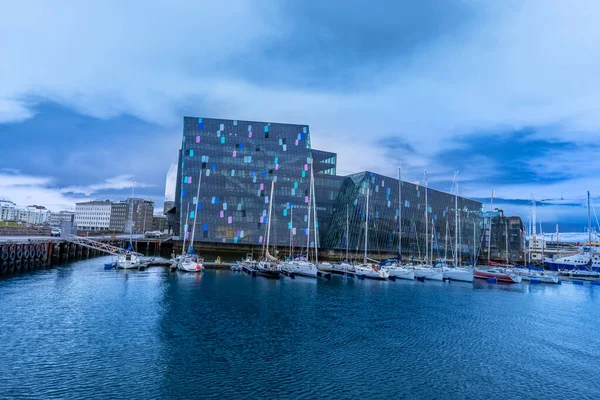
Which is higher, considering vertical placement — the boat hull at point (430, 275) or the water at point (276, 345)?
the boat hull at point (430, 275)

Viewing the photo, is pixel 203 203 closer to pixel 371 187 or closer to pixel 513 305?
pixel 371 187

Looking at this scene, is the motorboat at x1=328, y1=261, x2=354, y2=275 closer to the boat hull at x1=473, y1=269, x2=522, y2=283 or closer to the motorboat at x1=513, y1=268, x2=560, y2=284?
the boat hull at x1=473, y1=269, x2=522, y2=283

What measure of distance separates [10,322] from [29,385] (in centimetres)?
1259

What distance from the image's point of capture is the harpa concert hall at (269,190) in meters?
96.1

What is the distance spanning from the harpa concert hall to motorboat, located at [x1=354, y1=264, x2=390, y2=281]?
2362cm

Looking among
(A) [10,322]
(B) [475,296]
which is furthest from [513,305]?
(A) [10,322]

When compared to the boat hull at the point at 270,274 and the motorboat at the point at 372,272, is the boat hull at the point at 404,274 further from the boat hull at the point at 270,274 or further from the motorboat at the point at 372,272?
the boat hull at the point at 270,274

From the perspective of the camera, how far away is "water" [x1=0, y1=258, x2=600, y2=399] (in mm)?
Result: 20109

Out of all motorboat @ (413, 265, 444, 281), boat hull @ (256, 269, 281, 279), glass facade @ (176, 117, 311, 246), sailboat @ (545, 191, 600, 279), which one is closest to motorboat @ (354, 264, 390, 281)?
motorboat @ (413, 265, 444, 281)

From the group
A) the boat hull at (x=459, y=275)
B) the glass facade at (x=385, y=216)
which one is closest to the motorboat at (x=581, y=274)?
the glass facade at (x=385, y=216)

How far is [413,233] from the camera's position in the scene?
11050 cm

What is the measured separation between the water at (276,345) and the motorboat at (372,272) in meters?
19.8

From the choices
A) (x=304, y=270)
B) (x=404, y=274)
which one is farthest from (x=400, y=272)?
(x=304, y=270)

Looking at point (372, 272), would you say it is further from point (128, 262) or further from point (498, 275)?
point (128, 262)
